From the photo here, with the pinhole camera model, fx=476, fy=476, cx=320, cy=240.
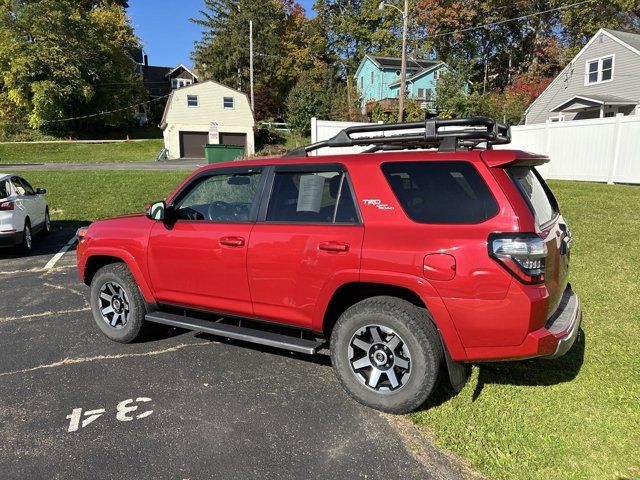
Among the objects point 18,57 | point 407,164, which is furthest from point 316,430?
point 18,57

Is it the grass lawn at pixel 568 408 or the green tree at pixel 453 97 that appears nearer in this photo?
the grass lawn at pixel 568 408

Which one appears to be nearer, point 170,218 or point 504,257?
point 504,257

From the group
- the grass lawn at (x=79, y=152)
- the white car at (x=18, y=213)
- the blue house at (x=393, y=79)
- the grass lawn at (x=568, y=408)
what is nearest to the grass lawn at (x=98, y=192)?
the white car at (x=18, y=213)

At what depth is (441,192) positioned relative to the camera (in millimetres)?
3135

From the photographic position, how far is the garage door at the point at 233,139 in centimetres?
4047

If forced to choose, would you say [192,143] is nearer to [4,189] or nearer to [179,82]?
[179,82]

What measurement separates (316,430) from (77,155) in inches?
1553

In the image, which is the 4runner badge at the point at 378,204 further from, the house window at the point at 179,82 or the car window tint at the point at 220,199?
the house window at the point at 179,82

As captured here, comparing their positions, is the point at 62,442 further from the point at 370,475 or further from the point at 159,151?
the point at 159,151

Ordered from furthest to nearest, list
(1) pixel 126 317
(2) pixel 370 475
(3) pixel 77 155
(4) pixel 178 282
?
1. (3) pixel 77 155
2. (1) pixel 126 317
3. (4) pixel 178 282
4. (2) pixel 370 475

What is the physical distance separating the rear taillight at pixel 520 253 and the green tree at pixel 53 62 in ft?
157

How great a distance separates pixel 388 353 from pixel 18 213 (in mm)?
7975

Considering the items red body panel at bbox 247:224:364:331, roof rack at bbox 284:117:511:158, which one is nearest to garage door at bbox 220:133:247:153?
roof rack at bbox 284:117:511:158

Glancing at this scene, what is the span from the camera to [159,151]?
39.7 meters
